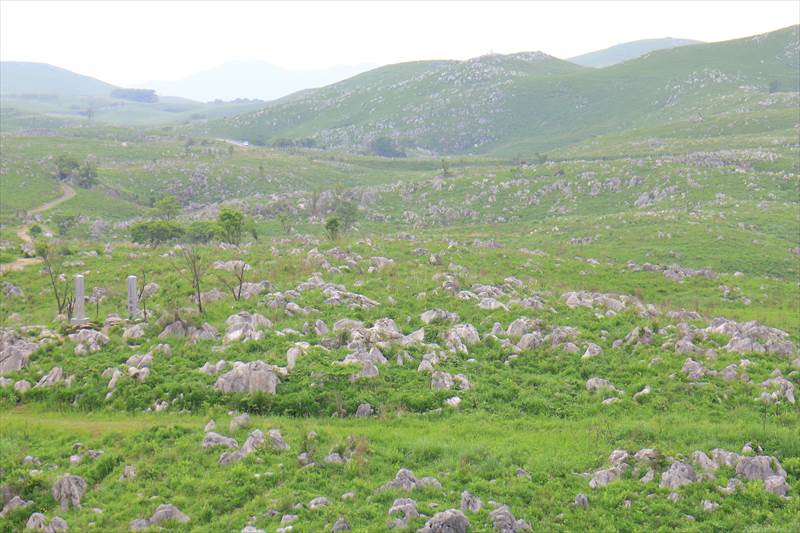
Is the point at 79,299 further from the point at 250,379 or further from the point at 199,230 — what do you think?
the point at 199,230

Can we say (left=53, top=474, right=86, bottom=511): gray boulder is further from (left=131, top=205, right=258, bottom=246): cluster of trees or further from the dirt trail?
(left=131, top=205, right=258, bottom=246): cluster of trees

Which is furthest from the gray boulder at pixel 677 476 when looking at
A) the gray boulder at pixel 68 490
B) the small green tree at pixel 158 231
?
the small green tree at pixel 158 231

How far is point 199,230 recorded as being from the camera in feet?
191

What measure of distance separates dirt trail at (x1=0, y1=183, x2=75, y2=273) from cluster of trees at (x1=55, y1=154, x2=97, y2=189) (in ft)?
6.18

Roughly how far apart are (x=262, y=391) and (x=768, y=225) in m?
52.8

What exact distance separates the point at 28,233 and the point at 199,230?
16.5 m

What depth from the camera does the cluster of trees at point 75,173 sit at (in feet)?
295

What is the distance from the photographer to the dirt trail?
37531 mm

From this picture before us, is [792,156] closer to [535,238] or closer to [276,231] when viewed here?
[535,238]

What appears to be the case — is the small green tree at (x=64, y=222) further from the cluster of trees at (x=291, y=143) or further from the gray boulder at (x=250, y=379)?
the cluster of trees at (x=291, y=143)

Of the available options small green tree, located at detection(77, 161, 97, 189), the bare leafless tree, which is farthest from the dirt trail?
the bare leafless tree

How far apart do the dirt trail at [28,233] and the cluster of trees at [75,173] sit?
6.18ft

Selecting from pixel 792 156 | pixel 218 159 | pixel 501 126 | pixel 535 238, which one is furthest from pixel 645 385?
pixel 501 126

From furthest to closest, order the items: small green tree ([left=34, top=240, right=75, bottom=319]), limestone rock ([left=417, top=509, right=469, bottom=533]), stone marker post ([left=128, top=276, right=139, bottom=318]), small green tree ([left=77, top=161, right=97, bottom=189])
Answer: small green tree ([left=77, top=161, right=97, bottom=189]) → small green tree ([left=34, top=240, right=75, bottom=319]) → stone marker post ([left=128, top=276, right=139, bottom=318]) → limestone rock ([left=417, top=509, right=469, bottom=533])
